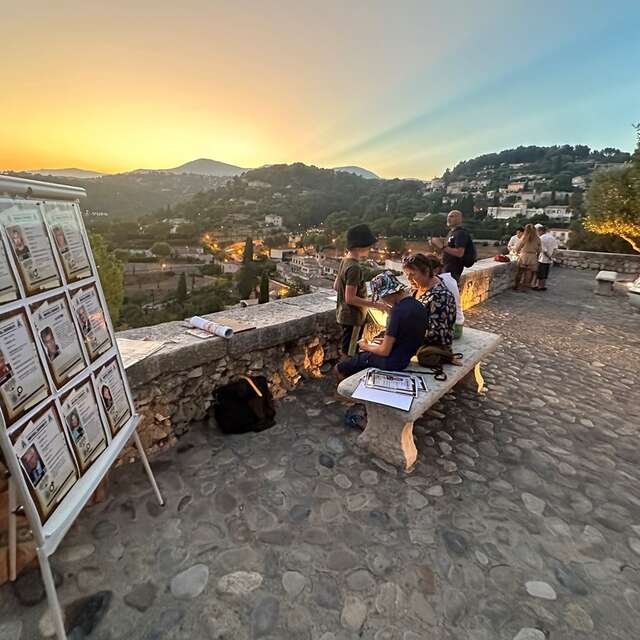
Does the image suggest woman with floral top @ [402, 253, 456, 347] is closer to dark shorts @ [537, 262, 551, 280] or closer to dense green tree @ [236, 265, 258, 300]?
dark shorts @ [537, 262, 551, 280]

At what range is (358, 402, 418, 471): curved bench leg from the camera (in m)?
2.58

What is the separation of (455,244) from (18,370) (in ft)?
18.3

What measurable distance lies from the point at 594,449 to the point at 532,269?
780cm

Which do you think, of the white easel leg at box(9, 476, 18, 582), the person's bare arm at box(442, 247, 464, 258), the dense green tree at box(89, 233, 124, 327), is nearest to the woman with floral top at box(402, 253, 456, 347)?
the person's bare arm at box(442, 247, 464, 258)

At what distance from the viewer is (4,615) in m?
1.55

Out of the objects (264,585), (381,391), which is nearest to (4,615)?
(264,585)

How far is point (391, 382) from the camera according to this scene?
2.76 m

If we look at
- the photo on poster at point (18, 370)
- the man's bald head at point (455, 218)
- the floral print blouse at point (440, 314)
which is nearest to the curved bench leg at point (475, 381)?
the floral print blouse at point (440, 314)

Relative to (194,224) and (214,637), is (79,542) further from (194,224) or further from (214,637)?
(194,224)

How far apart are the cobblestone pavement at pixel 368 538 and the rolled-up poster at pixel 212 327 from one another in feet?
Result: 2.65

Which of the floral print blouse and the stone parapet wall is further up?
the floral print blouse

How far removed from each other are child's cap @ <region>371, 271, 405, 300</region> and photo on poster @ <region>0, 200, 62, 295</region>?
7.28ft

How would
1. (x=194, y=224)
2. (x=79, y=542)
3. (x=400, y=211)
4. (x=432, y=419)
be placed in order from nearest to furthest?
(x=79, y=542), (x=432, y=419), (x=400, y=211), (x=194, y=224)

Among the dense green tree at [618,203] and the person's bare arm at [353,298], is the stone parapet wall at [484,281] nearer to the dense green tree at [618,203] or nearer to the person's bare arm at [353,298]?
the person's bare arm at [353,298]
